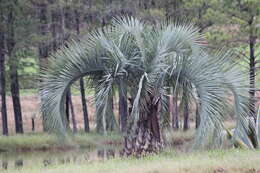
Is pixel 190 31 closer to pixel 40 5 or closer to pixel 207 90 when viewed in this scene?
pixel 207 90

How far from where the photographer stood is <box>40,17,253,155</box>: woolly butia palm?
394 inches

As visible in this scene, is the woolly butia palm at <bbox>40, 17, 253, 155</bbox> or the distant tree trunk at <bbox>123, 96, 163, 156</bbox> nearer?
the woolly butia palm at <bbox>40, 17, 253, 155</bbox>

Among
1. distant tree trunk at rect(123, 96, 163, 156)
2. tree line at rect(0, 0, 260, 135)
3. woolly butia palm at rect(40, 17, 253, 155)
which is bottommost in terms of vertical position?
distant tree trunk at rect(123, 96, 163, 156)

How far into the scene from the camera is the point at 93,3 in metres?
22.1

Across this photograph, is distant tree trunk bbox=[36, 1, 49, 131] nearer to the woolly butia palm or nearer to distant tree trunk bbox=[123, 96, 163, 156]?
the woolly butia palm

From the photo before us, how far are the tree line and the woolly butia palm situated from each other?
6593 millimetres

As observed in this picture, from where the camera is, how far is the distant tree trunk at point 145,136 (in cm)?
1081

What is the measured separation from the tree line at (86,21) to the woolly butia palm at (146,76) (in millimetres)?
6593

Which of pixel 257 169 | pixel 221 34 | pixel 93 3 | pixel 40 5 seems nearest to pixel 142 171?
pixel 257 169

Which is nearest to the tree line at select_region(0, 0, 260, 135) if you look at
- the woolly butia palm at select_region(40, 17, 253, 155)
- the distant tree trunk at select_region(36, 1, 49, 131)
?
the distant tree trunk at select_region(36, 1, 49, 131)

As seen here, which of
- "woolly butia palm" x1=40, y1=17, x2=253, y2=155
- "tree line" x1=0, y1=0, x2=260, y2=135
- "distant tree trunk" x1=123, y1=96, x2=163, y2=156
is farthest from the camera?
"tree line" x1=0, y1=0, x2=260, y2=135

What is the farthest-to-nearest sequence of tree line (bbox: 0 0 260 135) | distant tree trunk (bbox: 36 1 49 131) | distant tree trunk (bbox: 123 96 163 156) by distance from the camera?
1. distant tree trunk (bbox: 36 1 49 131)
2. tree line (bbox: 0 0 260 135)
3. distant tree trunk (bbox: 123 96 163 156)

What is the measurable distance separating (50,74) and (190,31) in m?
3.38

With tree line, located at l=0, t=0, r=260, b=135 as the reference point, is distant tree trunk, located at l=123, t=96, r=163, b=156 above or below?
below
